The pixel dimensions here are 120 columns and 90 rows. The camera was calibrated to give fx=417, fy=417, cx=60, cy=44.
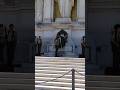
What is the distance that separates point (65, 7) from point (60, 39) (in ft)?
4.58

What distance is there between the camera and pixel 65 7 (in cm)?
1698

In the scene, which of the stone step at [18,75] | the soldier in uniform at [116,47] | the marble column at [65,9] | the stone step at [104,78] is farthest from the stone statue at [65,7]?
the stone step at [104,78]

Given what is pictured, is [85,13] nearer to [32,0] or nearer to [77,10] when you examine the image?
[77,10]

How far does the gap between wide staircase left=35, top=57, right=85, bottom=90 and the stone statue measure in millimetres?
3576

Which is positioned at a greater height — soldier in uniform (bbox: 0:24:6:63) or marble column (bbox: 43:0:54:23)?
marble column (bbox: 43:0:54:23)

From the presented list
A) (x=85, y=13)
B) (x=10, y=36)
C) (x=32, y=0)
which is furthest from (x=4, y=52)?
(x=85, y=13)

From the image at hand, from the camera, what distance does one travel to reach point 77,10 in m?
→ 17.0

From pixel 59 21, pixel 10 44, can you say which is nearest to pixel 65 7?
pixel 59 21

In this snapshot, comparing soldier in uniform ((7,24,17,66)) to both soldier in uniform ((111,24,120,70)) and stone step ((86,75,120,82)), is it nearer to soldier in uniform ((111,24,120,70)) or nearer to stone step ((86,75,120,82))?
soldier in uniform ((111,24,120,70))

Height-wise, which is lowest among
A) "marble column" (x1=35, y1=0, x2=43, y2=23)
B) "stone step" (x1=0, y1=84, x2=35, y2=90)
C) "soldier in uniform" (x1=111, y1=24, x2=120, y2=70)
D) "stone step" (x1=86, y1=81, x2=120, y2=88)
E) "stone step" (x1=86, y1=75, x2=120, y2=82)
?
"stone step" (x1=0, y1=84, x2=35, y2=90)

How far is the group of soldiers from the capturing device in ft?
47.6

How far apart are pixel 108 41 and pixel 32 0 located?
348 centimetres

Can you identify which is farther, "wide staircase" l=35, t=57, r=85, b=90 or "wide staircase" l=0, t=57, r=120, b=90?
"wide staircase" l=35, t=57, r=85, b=90

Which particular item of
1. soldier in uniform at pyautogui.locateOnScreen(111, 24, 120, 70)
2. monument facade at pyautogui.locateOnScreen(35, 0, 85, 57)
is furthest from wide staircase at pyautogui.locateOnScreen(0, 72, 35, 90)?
monument facade at pyautogui.locateOnScreen(35, 0, 85, 57)
